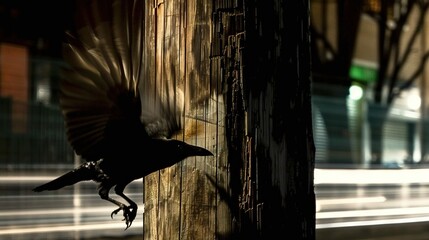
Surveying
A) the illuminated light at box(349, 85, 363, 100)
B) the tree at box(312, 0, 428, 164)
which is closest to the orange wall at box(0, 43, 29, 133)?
the tree at box(312, 0, 428, 164)

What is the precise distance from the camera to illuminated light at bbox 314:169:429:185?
1079 cm

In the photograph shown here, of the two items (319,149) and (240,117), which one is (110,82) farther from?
(319,149)

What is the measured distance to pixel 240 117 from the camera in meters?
1.92

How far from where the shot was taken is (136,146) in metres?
2.08

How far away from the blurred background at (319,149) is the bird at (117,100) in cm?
17

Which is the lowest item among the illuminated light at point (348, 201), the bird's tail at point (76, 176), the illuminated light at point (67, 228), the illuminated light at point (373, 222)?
the illuminated light at point (373, 222)

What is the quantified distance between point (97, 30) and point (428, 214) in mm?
9739

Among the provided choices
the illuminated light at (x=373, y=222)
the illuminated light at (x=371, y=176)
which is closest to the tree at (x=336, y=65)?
the illuminated light at (x=371, y=176)

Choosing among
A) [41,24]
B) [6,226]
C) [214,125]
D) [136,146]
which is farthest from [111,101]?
[41,24]

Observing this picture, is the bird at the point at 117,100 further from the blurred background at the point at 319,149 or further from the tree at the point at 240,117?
the blurred background at the point at 319,149

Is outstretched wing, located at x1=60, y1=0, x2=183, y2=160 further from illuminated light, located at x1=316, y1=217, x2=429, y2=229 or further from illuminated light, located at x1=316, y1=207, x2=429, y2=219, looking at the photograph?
illuminated light, located at x1=316, y1=207, x2=429, y2=219

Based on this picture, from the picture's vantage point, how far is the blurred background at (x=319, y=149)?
327 inches

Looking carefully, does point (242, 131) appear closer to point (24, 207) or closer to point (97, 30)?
point (97, 30)

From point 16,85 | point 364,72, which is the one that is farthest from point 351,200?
→ point 364,72
